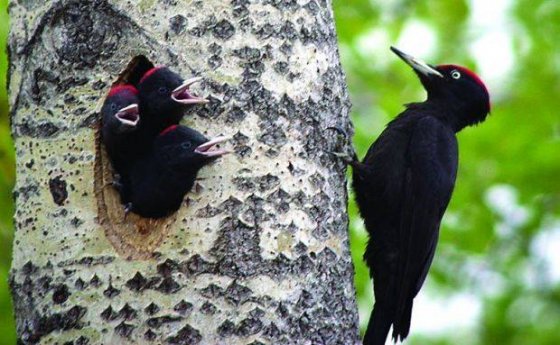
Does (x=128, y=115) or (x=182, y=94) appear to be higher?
(x=182, y=94)

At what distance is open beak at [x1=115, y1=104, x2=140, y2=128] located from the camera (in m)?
3.33

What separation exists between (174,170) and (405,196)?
64.5 inches

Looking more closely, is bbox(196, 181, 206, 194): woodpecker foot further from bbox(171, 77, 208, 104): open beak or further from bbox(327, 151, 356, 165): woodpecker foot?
bbox(327, 151, 356, 165): woodpecker foot

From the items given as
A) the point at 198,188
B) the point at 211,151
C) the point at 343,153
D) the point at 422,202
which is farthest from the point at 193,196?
the point at 422,202

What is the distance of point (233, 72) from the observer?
349cm

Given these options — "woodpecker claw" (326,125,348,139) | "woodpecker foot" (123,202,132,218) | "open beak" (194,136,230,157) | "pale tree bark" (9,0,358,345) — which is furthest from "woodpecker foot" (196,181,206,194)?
"woodpecker claw" (326,125,348,139)

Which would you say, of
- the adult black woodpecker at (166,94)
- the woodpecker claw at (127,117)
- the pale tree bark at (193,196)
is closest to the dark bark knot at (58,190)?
the pale tree bark at (193,196)

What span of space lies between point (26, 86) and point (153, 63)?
528mm

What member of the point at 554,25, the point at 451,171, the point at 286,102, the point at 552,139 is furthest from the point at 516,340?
the point at 286,102

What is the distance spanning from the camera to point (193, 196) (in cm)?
338

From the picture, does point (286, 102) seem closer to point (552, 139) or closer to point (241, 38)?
point (241, 38)

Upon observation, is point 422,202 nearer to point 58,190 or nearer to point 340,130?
point 340,130

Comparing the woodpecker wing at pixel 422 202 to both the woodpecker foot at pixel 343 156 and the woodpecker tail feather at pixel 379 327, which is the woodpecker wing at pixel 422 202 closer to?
the woodpecker tail feather at pixel 379 327

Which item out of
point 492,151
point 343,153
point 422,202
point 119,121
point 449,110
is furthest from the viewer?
Answer: point 492,151
